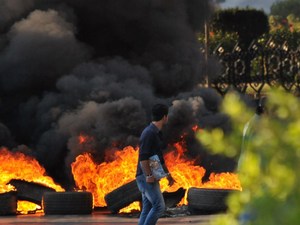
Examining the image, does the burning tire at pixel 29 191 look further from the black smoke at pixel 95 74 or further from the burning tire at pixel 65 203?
the black smoke at pixel 95 74

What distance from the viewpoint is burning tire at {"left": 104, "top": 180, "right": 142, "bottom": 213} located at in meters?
13.1

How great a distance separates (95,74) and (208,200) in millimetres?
7573

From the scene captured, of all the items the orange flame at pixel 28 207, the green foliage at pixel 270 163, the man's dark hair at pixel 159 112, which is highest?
the green foliage at pixel 270 163

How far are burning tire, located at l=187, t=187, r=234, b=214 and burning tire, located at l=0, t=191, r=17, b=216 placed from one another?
2.90 m

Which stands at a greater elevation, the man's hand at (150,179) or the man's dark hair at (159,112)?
the man's dark hair at (159,112)

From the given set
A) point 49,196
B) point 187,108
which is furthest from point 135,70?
point 49,196

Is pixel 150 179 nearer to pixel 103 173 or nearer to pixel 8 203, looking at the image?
pixel 8 203

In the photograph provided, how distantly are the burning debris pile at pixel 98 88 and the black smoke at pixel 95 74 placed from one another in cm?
2

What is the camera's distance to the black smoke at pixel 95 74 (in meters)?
17.6

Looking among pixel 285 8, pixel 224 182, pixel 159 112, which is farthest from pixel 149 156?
pixel 285 8

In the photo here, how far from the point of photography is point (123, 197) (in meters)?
13.2

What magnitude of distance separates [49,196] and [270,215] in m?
11.4

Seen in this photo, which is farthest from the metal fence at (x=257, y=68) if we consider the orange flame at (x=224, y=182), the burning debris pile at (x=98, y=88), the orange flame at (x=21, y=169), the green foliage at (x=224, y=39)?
the orange flame at (x=224, y=182)

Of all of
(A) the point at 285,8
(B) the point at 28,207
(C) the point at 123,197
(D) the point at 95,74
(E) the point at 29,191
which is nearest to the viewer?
(C) the point at 123,197
